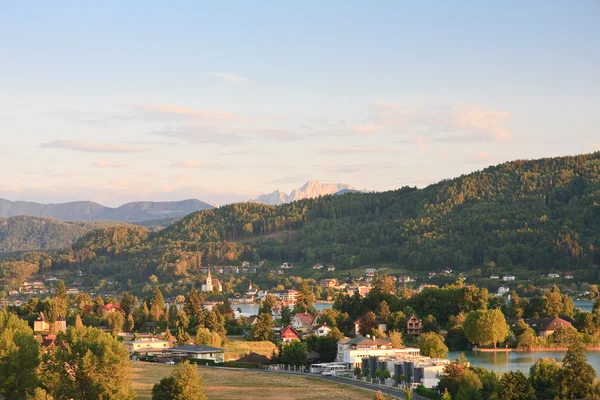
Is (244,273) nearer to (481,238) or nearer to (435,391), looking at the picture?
(481,238)

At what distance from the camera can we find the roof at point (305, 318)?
8565cm

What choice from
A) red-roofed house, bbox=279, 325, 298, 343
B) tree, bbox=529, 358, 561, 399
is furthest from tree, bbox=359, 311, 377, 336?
tree, bbox=529, 358, 561, 399

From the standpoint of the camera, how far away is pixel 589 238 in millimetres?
147250

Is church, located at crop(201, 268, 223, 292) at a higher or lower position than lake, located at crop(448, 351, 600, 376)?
higher

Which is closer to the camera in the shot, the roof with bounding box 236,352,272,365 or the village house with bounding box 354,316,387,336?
the roof with bounding box 236,352,272,365

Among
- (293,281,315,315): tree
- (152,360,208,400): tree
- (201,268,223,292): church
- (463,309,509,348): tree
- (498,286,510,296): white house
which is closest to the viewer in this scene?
(152,360,208,400): tree

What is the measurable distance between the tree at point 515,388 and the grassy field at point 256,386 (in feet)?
21.1

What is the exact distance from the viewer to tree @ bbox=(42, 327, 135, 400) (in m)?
41.7

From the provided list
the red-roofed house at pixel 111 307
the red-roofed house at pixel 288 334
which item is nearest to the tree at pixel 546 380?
the red-roofed house at pixel 288 334

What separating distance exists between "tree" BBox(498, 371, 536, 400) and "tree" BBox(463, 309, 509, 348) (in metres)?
27.1

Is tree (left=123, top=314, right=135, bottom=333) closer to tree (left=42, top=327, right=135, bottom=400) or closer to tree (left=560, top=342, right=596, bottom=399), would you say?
tree (left=42, top=327, right=135, bottom=400)

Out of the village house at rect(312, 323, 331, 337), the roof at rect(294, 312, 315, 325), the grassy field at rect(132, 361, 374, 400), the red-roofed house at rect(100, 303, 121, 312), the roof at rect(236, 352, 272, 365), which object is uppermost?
the red-roofed house at rect(100, 303, 121, 312)

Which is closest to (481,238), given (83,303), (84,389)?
(83,303)

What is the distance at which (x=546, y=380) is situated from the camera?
4328cm
